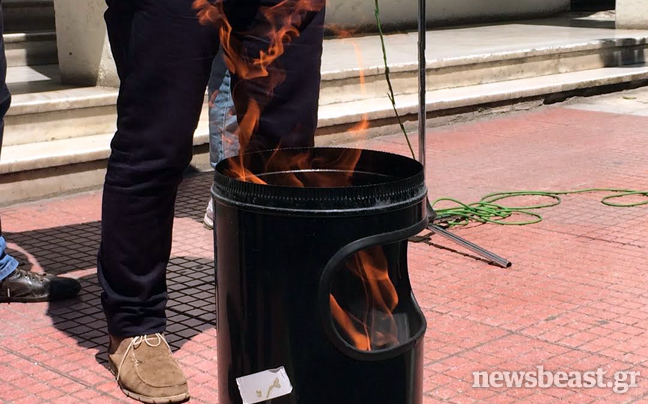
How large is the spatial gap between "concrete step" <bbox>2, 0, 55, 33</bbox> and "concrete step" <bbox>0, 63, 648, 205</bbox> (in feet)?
A: 9.02

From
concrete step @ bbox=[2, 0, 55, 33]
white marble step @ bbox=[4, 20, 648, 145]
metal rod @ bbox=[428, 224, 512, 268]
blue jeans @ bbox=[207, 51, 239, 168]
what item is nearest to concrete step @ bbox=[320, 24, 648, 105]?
white marble step @ bbox=[4, 20, 648, 145]

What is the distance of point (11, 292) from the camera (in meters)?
3.68

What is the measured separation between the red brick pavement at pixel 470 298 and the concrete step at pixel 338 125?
0.12m

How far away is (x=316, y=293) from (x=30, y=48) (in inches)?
239

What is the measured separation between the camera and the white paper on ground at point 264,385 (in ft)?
6.97

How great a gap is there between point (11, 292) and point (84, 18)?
300 cm

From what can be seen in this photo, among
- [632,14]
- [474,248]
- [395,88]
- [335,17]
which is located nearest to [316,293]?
[474,248]

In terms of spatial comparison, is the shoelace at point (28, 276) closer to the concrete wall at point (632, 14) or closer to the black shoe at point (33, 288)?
the black shoe at point (33, 288)

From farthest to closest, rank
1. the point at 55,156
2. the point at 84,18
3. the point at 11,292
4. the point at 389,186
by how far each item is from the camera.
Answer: the point at 84,18 → the point at 55,156 → the point at 11,292 → the point at 389,186

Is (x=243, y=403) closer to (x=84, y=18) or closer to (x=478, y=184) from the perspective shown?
(x=478, y=184)

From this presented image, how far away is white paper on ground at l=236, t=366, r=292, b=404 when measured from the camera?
2.12 meters

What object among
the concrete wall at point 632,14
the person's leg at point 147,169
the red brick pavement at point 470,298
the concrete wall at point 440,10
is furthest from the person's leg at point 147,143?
the concrete wall at point 632,14

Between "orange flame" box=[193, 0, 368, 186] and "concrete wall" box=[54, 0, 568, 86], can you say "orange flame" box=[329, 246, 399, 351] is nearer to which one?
"orange flame" box=[193, 0, 368, 186]

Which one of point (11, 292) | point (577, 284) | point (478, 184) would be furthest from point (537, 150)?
point (11, 292)
